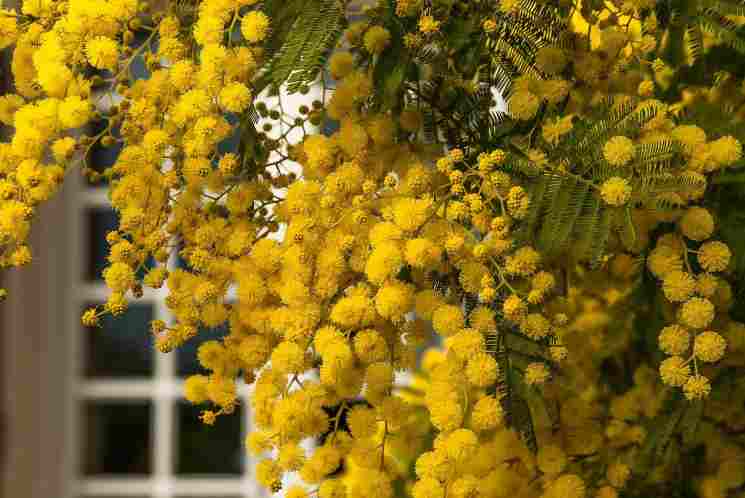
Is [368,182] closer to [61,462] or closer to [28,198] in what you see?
[28,198]

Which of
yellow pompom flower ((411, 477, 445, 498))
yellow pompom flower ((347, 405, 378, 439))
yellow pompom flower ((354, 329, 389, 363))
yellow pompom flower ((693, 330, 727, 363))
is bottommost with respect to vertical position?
yellow pompom flower ((411, 477, 445, 498))

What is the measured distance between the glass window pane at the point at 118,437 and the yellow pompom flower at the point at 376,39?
1759 millimetres

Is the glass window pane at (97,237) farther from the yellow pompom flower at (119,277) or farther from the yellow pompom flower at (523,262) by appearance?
the yellow pompom flower at (523,262)

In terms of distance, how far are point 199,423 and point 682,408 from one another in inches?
63.7

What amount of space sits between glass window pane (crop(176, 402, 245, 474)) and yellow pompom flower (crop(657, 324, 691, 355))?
1.64 meters

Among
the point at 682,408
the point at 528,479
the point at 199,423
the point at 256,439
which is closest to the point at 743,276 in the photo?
the point at 682,408

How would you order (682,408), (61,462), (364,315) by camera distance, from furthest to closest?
1. (61,462)
2. (682,408)
3. (364,315)

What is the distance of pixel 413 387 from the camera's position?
1289mm

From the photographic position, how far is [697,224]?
0.65 meters

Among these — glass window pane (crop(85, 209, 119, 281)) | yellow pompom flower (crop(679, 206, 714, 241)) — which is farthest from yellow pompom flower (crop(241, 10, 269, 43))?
glass window pane (crop(85, 209, 119, 281))

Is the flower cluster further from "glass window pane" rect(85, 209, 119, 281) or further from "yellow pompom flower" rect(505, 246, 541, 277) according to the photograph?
"glass window pane" rect(85, 209, 119, 281)

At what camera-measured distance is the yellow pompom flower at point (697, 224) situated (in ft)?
2.12

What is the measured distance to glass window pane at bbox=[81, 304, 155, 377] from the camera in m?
2.25

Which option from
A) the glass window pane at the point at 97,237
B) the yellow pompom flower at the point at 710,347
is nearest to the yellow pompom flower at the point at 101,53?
the yellow pompom flower at the point at 710,347
